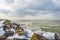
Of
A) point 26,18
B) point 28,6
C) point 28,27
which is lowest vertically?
point 28,27

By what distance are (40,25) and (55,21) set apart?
0.77ft

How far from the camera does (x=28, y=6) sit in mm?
2059

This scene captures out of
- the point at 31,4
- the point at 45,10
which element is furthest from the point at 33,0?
the point at 45,10

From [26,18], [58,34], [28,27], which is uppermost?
[26,18]

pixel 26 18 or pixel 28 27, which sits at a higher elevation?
pixel 26 18

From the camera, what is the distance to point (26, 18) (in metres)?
2.04

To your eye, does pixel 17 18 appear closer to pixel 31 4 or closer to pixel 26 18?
pixel 26 18

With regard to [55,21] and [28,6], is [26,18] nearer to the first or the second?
[28,6]

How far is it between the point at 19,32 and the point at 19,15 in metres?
0.27

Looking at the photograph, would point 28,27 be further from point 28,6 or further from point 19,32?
point 28,6

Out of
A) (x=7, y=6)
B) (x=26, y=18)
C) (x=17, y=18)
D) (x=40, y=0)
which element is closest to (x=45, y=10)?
(x=40, y=0)

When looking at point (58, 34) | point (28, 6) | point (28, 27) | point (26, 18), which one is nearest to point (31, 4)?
point (28, 6)

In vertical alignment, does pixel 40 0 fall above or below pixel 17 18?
above

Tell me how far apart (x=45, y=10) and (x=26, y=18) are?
0.32 meters
